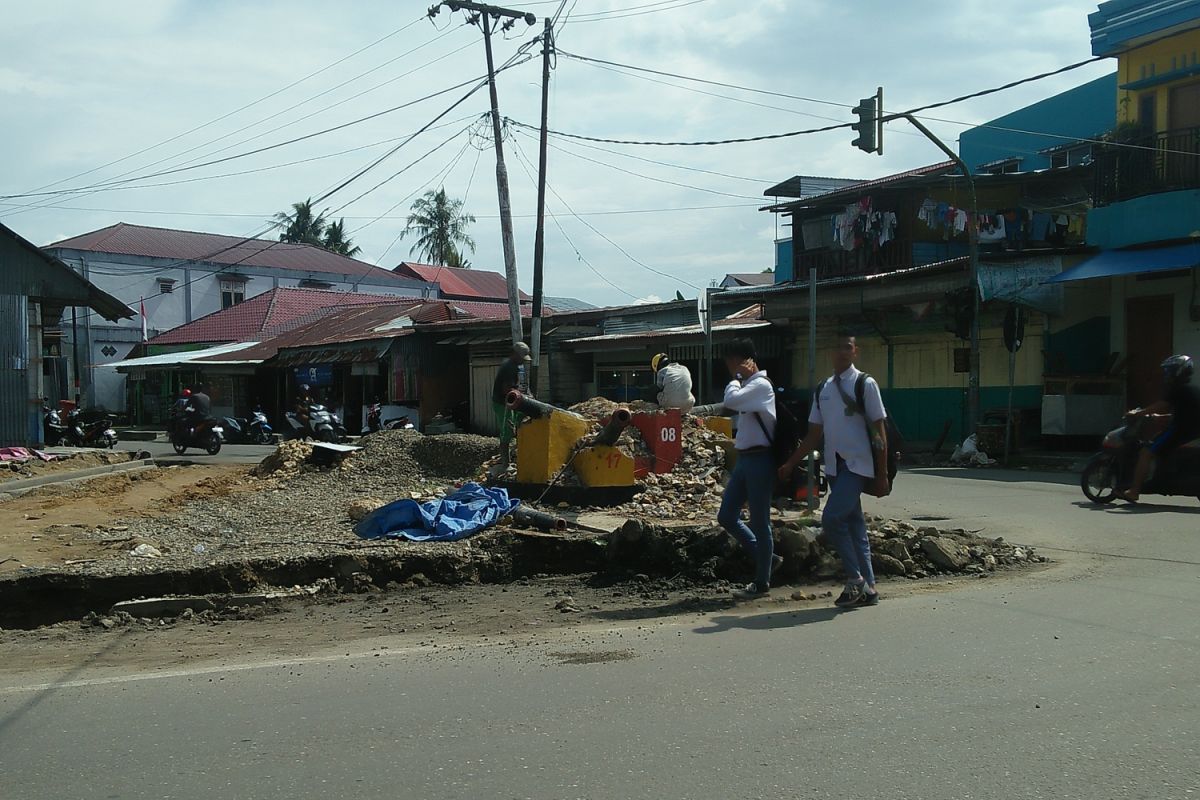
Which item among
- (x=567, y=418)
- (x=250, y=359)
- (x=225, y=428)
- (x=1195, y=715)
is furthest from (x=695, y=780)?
(x=250, y=359)

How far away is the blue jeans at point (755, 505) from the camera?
22.7 feet

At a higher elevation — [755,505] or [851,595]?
[755,505]

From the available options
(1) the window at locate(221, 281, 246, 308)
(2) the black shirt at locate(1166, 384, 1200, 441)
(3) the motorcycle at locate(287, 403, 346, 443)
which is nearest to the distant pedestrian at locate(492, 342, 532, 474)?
(2) the black shirt at locate(1166, 384, 1200, 441)

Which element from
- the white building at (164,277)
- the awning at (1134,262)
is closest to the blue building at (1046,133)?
the awning at (1134,262)

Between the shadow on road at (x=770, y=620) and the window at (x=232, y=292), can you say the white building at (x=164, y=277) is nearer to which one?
the window at (x=232, y=292)

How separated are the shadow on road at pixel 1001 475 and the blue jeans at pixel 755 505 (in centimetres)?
1037

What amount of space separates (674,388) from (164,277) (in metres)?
43.6

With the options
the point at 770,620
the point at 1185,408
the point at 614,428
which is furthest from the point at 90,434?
the point at 1185,408

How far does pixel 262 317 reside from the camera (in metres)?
43.0

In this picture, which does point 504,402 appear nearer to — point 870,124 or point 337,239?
point 870,124

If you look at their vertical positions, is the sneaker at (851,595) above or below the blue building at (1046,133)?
below

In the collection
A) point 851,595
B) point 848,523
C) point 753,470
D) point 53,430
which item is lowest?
point 851,595

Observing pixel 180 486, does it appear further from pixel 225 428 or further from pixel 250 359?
pixel 250 359

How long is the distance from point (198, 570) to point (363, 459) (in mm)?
8611
